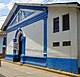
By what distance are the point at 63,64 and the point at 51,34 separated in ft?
9.43

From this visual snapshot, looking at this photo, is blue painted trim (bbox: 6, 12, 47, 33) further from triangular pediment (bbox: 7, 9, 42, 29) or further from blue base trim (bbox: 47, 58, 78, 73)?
blue base trim (bbox: 47, 58, 78, 73)

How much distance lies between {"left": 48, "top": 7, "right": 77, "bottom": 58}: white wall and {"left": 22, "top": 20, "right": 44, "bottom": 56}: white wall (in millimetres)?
1551

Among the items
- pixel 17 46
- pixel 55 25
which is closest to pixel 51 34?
pixel 55 25

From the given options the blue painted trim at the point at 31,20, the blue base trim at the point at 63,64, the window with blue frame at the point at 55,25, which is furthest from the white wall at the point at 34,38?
the blue base trim at the point at 63,64

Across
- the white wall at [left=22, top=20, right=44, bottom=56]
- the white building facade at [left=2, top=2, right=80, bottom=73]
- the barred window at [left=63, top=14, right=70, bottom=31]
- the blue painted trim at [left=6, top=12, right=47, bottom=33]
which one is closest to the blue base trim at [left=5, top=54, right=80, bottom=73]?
the white building facade at [left=2, top=2, right=80, bottom=73]

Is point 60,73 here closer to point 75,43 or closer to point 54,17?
point 75,43

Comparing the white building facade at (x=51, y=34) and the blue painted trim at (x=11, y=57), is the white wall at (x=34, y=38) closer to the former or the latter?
the white building facade at (x=51, y=34)

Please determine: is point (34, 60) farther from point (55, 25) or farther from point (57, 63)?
point (55, 25)

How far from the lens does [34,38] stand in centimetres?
1967

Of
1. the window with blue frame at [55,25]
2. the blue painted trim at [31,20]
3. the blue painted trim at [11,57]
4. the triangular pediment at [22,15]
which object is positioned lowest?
the blue painted trim at [11,57]

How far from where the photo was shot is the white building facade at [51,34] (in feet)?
45.9

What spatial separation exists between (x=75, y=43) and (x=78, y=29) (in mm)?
942

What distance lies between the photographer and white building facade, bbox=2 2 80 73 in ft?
45.9

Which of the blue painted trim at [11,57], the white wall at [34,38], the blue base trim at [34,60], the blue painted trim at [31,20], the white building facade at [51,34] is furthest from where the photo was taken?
the blue painted trim at [11,57]
